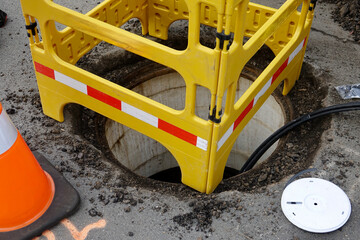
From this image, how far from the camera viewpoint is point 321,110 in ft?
11.1

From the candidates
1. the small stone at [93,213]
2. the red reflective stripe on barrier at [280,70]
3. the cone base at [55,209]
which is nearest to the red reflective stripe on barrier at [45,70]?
the cone base at [55,209]

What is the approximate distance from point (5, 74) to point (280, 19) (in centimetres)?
241

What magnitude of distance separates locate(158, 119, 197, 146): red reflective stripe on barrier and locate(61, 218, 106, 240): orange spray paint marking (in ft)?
2.32

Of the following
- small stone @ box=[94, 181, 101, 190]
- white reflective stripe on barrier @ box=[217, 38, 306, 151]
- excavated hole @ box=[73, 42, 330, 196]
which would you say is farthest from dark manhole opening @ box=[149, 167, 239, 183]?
small stone @ box=[94, 181, 101, 190]

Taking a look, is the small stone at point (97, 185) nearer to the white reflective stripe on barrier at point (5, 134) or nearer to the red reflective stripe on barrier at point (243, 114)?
the white reflective stripe on barrier at point (5, 134)

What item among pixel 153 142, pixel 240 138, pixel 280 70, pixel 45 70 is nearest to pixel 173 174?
pixel 153 142

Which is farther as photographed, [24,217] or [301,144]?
[301,144]

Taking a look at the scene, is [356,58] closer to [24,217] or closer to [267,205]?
[267,205]

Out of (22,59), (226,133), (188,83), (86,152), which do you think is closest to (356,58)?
(226,133)

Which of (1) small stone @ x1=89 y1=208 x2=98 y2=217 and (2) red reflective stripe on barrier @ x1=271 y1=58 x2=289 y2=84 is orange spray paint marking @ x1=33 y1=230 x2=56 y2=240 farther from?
(2) red reflective stripe on barrier @ x1=271 y1=58 x2=289 y2=84

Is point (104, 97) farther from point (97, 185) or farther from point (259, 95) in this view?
point (259, 95)

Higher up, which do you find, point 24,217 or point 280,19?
point 280,19

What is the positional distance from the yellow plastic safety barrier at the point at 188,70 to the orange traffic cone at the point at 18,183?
66 cm

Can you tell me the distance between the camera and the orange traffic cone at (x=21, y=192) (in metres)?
2.54
